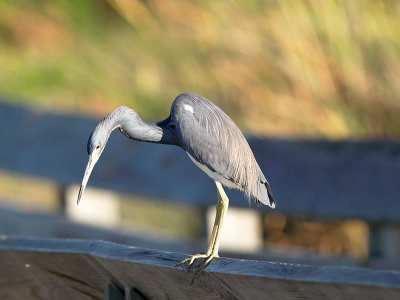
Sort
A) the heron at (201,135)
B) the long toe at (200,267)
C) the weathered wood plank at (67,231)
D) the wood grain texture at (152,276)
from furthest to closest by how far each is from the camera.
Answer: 1. the weathered wood plank at (67,231)
2. the heron at (201,135)
3. the long toe at (200,267)
4. the wood grain texture at (152,276)

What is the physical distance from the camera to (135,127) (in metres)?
2.06

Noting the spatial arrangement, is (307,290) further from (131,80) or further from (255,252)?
(131,80)

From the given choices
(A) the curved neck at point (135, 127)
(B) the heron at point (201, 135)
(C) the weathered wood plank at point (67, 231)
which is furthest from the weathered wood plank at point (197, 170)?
(A) the curved neck at point (135, 127)

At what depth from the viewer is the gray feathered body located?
6.61 ft

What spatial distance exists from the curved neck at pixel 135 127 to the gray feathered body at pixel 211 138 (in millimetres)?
43

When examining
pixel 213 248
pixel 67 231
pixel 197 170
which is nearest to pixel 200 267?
pixel 213 248

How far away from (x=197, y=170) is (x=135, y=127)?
117cm

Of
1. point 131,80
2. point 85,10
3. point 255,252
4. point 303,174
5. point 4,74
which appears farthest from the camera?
point 4,74

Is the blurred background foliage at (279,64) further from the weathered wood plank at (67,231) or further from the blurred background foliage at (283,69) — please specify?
the weathered wood plank at (67,231)

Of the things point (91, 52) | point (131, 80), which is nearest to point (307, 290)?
point (131, 80)

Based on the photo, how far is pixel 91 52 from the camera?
5551mm

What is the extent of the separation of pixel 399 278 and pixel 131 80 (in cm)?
401

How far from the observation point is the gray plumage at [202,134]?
6.61 feet

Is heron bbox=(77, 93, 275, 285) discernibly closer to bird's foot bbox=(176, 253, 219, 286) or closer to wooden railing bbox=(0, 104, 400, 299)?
bird's foot bbox=(176, 253, 219, 286)
